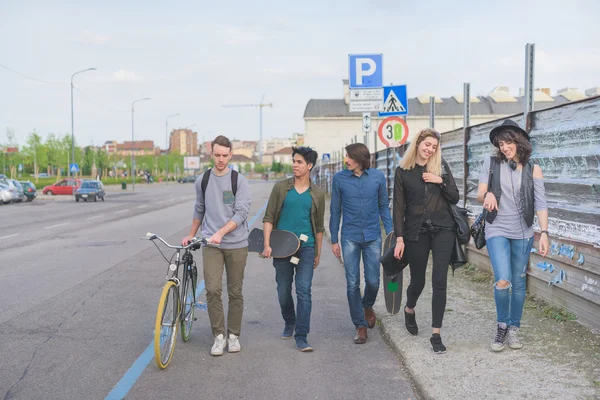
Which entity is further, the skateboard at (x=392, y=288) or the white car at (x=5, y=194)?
the white car at (x=5, y=194)

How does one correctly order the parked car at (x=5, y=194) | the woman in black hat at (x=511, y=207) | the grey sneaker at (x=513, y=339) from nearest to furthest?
the woman in black hat at (x=511, y=207)
the grey sneaker at (x=513, y=339)
the parked car at (x=5, y=194)

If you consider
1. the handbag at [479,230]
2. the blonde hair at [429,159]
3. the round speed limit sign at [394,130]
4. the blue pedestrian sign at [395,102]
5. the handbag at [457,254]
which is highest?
the blue pedestrian sign at [395,102]

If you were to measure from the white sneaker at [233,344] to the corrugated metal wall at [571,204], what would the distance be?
Answer: 3.09 metres

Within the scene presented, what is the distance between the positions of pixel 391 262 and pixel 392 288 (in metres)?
0.59

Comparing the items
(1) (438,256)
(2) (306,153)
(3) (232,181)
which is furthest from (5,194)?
(1) (438,256)

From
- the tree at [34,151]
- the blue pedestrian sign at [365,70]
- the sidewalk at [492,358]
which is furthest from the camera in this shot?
the tree at [34,151]

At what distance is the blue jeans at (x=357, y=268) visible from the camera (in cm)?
585

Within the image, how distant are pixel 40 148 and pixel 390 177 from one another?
85.0m

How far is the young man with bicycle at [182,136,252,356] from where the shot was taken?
18.1 ft

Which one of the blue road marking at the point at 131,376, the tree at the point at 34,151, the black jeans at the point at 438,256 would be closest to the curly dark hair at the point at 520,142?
the black jeans at the point at 438,256

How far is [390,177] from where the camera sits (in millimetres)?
16344

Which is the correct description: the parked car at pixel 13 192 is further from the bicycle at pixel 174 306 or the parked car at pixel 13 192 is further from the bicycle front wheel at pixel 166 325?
the bicycle front wheel at pixel 166 325

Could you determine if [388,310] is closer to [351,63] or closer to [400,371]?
[400,371]

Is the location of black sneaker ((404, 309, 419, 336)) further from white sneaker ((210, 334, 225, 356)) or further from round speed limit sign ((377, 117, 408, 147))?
round speed limit sign ((377, 117, 408, 147))
